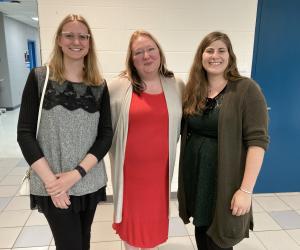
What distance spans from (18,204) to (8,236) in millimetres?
606

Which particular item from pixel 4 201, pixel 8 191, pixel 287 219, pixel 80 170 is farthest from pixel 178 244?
pixel 8 191

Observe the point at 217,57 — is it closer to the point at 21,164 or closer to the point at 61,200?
the point at 61,200

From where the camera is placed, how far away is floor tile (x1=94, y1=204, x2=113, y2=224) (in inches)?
109

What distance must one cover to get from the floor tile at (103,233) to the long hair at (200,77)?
1477 mm

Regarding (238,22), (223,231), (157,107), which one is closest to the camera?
(223,231)

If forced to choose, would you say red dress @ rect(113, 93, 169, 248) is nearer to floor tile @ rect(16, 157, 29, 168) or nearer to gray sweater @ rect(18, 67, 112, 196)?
gray sweater @ rect(18, 67, 112, 196)

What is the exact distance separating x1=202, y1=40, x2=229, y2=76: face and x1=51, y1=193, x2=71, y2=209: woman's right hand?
0.96 meters

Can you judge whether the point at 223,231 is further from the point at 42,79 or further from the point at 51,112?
the point at 42,79

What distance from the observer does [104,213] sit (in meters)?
2.86

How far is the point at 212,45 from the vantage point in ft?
4.79

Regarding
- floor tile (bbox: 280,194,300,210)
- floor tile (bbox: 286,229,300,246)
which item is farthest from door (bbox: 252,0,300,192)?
A: floor tile (bbox: 286,229,300,246)

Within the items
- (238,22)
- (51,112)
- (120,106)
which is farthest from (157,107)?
(238,22)

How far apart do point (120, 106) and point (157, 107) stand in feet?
0.67

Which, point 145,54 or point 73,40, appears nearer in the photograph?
point 73,40
